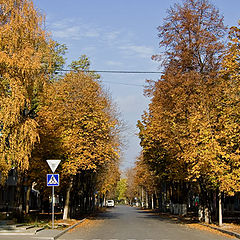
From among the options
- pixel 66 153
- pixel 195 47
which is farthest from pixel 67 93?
pixel 195 47

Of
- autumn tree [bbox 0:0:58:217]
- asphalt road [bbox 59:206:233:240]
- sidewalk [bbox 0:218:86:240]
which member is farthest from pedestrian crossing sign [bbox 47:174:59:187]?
asphalt road [bbox 59:206:233:240]

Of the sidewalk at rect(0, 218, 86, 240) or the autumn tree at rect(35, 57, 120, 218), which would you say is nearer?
the sidewalk at rect(0, 218, 86, 240)

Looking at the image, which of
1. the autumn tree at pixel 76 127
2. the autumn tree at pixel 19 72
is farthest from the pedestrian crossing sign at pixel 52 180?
the autumn tree at pixel 76 127

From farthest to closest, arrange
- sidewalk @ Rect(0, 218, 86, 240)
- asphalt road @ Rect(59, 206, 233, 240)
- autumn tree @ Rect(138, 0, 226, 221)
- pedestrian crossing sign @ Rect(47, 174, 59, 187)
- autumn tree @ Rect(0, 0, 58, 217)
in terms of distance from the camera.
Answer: autumn tree @ Rect(138, 0, 226, 221), pedestrian crossing sign @ Rect(47, 174, 59, 187), autumn tree @ Rect(0, 0, 58, 217), asphalt road @ Rect(59, 206, 233, 240), sidewalk @ Rect(0, 218, 86, 240)

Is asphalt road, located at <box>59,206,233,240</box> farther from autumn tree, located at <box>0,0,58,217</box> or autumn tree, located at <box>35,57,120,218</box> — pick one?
autumn tree, located at <box>35,57,120,218</box>

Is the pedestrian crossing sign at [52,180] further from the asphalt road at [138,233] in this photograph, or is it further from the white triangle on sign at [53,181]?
the asphalt road at [138,233]

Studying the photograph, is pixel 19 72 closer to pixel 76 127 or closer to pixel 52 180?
pixel 52 180

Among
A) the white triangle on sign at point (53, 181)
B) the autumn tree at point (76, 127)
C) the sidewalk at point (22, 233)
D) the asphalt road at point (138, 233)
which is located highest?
the autumn tree at point (76, 127)

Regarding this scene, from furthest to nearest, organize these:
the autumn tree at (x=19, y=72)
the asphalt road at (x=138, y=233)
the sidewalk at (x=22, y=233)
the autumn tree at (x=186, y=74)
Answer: the autumn tree at (x=186, y=74)
the autumn tree at (x=19, y=72)
the asphalt road at (x=138, y=233)
the sidewalk at (x=22, y=233)

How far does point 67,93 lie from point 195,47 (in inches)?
413

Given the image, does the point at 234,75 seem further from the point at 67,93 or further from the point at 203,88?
the point at 67,93

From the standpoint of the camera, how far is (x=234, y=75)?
19.8 metres

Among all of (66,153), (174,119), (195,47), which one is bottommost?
(66,153)

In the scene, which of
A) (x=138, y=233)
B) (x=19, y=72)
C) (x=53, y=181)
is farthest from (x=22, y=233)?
(x=19, y=72)
